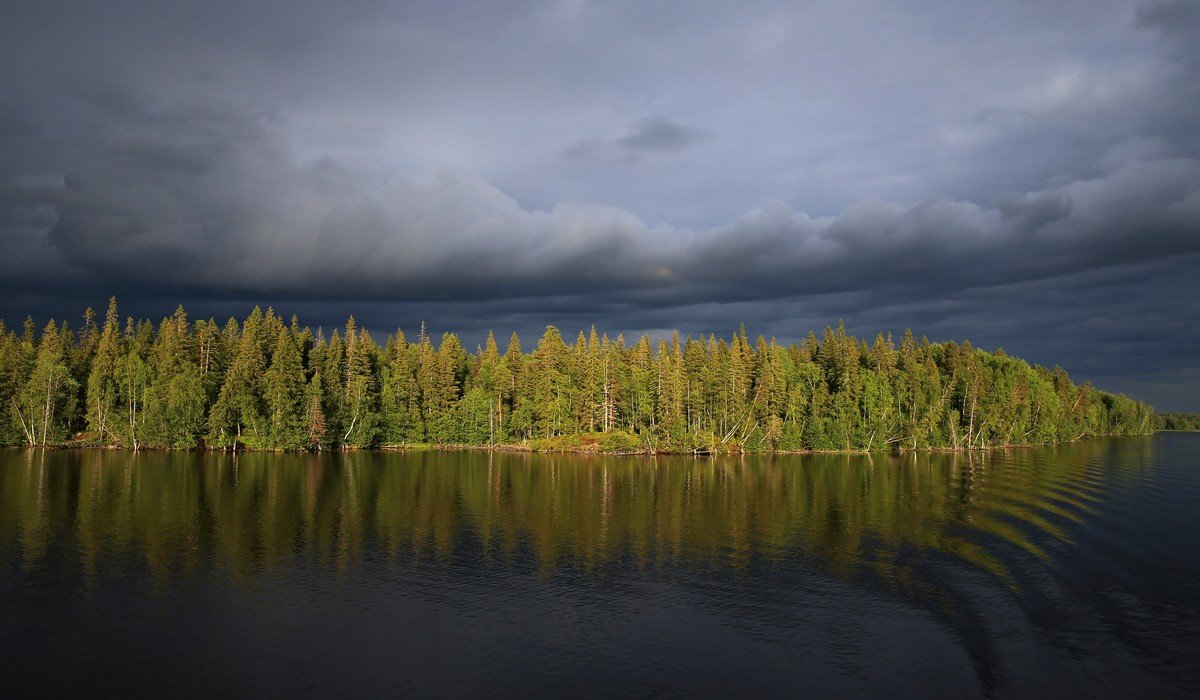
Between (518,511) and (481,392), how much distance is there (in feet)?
310

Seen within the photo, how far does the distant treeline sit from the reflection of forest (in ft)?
71.7

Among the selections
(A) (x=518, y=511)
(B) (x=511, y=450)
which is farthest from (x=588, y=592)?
(B) (x=511, y=450)

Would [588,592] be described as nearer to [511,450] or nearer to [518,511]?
[518,511]

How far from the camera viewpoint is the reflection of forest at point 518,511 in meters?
53.3

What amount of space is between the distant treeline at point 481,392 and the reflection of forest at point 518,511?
2186cm

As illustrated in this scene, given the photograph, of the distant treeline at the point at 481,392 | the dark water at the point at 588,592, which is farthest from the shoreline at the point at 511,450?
the dark water at the point at 588,592

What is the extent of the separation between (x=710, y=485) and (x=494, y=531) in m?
42.3

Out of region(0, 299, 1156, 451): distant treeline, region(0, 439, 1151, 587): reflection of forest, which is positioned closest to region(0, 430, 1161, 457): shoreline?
region(0, 299, 1156, 451): distant treeline

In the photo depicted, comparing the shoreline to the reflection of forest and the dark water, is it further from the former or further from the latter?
the dark water

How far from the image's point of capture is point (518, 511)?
7156 cm

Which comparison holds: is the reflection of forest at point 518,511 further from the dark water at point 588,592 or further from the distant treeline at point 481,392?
the distant treeline at point 481,392

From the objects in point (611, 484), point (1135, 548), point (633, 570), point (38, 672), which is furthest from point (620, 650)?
point (611, 484)

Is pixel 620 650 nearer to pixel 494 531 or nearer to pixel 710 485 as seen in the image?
pixel 494 531

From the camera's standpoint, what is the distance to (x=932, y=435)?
558ft
